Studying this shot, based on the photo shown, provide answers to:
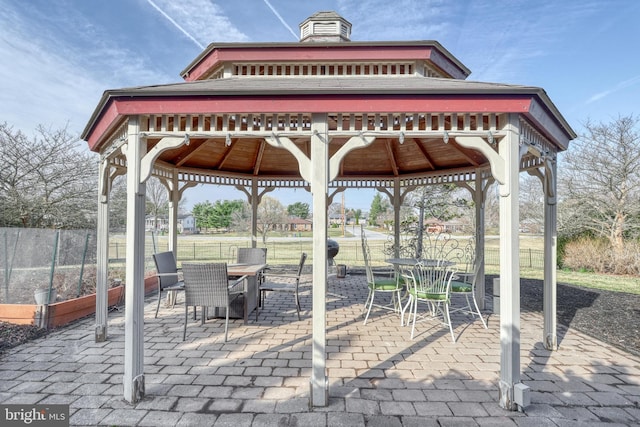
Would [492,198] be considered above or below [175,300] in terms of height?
above

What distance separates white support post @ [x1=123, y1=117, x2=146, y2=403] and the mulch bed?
5.04m

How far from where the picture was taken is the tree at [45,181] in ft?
26.3

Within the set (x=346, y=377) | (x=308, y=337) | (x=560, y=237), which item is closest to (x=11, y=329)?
(x=308, y=337)

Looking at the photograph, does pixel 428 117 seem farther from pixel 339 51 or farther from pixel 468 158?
pixel 468 158

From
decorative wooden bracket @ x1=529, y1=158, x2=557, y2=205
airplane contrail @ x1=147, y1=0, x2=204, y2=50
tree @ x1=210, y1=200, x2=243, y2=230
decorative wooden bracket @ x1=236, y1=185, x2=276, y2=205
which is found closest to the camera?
decorative wooden bracket @ x1=529, y1=158, x2=557, y2=205

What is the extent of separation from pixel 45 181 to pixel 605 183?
62.1ft

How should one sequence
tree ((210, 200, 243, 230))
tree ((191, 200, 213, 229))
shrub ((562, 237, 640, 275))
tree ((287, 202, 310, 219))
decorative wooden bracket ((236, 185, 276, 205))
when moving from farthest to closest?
tree ((287, 202, 310, 219)) < tree ((191, 200, 213, 229)) < tree ((210, 200, 243, 230)) < shrub ((562, 237, 640, 275)) < decorative wooden bracket ((236, 185, 276, 205))

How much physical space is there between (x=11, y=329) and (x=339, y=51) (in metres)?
6.37

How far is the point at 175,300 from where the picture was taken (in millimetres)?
5805

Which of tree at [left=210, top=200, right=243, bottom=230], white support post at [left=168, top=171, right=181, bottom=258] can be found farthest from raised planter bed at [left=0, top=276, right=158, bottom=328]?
tree at [left=210, top=200, right=243, bottom=230]

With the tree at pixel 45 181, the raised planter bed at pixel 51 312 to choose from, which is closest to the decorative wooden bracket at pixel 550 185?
the raised planter bed at pixel 51 312

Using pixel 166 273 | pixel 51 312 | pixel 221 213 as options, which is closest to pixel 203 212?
pixel 221 213

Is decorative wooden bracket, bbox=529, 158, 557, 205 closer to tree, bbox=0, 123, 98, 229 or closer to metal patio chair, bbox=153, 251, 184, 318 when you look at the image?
metal patio chair, bbox=153, 251, 184, 318

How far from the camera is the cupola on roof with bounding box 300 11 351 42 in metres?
6.01
